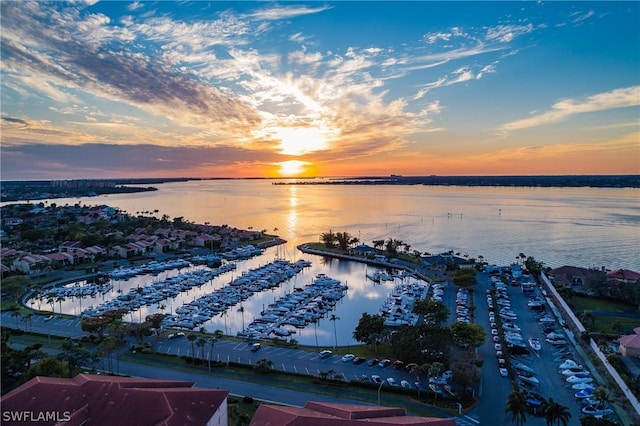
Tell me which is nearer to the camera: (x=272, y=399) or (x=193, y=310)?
(x=272, y=399)

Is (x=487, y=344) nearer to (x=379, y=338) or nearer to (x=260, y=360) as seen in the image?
(x=379, y=338)

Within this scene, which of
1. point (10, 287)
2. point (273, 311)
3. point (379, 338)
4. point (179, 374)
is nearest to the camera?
point (179, 374)

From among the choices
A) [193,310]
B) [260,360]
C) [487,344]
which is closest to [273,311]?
[193,310]

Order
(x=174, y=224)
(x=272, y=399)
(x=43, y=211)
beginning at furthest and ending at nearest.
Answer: (x=43, y=211) < (x=174, y=224) < (x=272, y=399)

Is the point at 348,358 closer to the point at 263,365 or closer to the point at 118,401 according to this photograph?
the point at 263,365

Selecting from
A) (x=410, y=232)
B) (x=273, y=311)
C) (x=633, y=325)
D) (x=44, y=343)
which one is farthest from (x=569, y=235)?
(x=44, y=343)

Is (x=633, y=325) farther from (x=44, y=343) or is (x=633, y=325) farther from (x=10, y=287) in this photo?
(x=10, y=287)

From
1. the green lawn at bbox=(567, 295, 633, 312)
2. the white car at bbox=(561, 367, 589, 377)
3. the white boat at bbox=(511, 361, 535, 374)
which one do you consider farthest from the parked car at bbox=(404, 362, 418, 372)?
the green lawn at bbox=(567, 295, 633, 312)

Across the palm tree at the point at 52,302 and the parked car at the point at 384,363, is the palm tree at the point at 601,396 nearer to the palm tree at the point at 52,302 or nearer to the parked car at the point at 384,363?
the parked car at the point at 384,363
